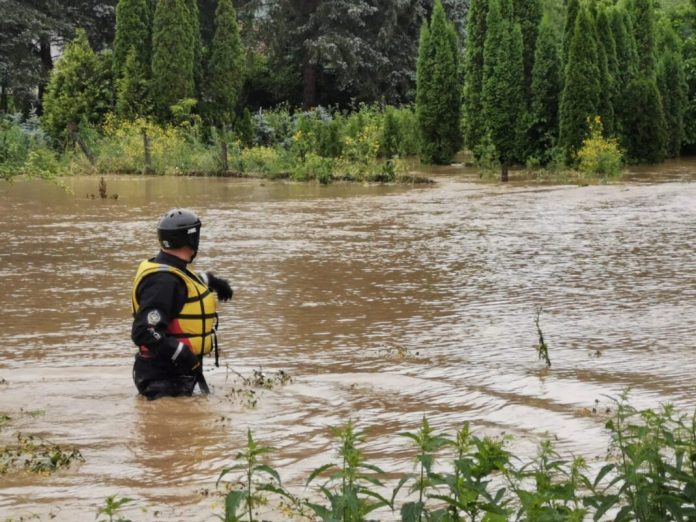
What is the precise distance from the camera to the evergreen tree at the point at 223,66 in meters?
41.9

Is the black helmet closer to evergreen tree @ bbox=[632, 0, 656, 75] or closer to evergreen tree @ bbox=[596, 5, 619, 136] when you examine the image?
evergreen tree @ bbox=[596, 5, 619, 136]

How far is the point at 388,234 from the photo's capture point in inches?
675

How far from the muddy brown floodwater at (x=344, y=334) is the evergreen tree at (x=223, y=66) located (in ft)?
72.2

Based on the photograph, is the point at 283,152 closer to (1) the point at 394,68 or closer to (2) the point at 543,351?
(1) the point at 394,68

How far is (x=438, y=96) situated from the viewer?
108 feet

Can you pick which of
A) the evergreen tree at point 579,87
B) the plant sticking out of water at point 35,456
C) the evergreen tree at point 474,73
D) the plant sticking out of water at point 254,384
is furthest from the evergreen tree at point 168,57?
the plant sticking out of water at point 35,456

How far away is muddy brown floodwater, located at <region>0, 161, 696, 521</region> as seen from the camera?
6516mm

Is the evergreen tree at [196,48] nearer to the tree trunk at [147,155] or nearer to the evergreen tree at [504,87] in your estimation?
the tree trunk at [147,155]

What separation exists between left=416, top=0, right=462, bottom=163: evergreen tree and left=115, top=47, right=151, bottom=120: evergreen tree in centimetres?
928

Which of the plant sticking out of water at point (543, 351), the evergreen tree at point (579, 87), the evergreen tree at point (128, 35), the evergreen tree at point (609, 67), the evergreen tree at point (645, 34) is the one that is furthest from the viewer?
the evergreen tree at point (128, 35)

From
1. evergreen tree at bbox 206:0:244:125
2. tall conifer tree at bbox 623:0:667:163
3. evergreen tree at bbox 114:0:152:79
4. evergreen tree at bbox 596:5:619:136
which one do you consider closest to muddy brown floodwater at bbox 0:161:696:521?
evergreen tree at bbox 596:5:619:136

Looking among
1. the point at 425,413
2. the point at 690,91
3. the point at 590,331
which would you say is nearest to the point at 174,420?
the point at 425,413

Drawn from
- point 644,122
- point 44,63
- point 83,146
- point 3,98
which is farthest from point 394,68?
point 83,146

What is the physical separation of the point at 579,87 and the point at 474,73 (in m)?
3.97
